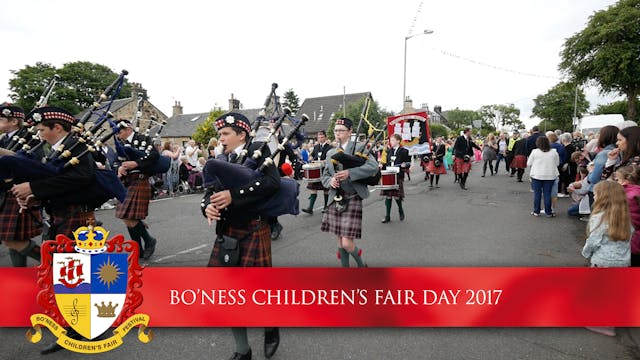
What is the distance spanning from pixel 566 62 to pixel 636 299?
35.5 metres

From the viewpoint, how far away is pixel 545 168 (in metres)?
7.68

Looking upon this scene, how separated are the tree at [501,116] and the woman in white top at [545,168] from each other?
10728 centimetres

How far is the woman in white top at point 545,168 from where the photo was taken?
7645 mm

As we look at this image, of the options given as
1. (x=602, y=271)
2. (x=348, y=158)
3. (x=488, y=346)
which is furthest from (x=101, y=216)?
(x=602, y=271)

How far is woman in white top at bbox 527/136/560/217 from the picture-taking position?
7645 millimetres

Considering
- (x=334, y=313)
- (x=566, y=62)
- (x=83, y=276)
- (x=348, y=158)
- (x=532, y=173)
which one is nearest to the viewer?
(x=83, y=276)

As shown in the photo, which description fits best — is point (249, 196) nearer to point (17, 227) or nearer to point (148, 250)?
point (17, 227)

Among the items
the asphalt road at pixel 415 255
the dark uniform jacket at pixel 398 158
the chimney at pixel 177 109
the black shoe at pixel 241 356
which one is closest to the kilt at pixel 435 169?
the asphalt road at pixel 415 255

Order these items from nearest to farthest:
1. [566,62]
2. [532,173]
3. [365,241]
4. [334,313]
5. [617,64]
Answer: [334,313] < [365,241] < [532,173] < [617,64] < [566,62]

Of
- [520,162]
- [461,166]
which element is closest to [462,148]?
[461,166]

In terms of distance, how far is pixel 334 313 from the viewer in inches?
101

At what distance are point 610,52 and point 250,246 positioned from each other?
114ft

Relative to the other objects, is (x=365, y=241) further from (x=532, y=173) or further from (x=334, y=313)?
(x=532, y=173)

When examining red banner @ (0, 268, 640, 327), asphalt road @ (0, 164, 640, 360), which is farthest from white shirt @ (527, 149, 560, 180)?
red banner @ (0, 268, 640, 327)
